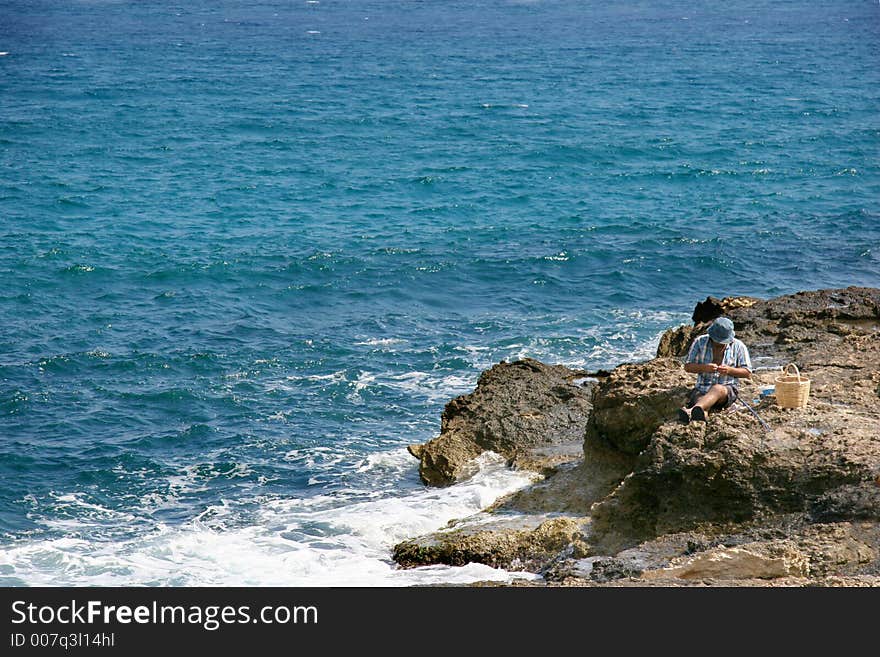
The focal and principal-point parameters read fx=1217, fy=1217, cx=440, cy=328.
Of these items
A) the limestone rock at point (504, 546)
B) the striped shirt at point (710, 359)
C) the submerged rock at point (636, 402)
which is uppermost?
the striped shirt at point (710, 359)

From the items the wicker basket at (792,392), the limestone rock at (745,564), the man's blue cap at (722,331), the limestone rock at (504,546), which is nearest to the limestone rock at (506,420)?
the limestone rock at (504,546)

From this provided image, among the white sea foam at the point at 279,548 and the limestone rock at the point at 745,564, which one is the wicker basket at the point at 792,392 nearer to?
the limestone rock at the point at 745,564

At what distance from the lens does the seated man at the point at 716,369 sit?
565 inches

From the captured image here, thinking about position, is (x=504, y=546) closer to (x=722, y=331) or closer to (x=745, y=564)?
(x=745, y=564)

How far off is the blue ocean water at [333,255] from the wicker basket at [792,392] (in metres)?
4.12

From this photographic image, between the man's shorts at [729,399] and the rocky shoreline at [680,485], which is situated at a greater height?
the man's shorts at [729,399]

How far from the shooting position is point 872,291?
2291 cm

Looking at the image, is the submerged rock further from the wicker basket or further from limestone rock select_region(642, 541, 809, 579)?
limestone rock select_region(642, 541, 809, 579)

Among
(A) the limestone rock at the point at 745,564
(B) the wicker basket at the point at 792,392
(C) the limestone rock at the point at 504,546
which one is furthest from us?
(C) the limestone rock at the point at 504,546

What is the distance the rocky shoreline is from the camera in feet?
41.3

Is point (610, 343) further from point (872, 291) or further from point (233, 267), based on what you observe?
point (233, 267)

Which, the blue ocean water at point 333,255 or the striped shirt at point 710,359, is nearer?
the striped shirt at point 710,359

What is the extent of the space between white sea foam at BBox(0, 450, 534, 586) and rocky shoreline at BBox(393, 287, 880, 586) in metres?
0.50
